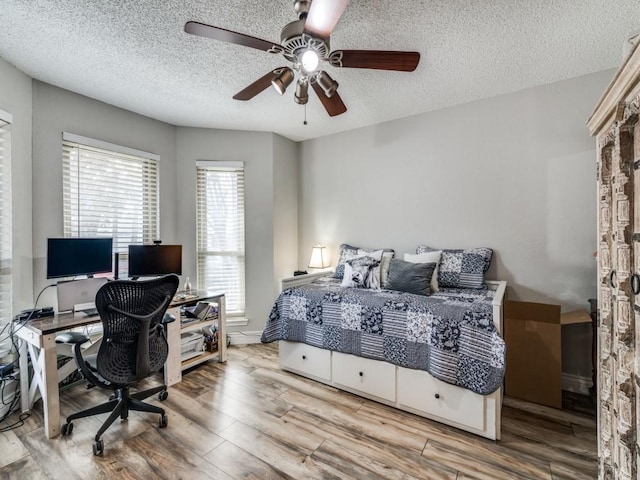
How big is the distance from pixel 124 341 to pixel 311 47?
201 centimetres

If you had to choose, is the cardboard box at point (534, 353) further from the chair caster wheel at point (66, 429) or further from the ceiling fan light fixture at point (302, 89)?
the chair caster wheel at point (66, 429)

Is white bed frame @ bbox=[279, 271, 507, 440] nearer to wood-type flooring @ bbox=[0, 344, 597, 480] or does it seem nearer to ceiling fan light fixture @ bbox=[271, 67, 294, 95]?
wood-type flooring @ bbox=[0, 344, 597, 480]

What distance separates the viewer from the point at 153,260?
281cm

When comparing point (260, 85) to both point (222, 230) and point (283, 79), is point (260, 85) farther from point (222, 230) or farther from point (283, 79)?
point (222, 230)

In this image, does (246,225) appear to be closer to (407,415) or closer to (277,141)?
(277,141)

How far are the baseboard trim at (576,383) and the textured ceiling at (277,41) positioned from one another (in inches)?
96.9

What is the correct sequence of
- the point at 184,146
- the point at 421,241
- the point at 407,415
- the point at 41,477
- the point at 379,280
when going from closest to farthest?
the point at 41,477, the point at 407,415, the point at 379,280, the point at 421,241, the point at 184,146

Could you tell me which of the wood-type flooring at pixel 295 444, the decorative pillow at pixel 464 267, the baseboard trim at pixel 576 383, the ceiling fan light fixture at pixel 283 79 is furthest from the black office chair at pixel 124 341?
the baseboard trim at pixel 576 383

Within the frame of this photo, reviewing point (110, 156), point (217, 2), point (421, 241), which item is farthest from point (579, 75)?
point (110, 156)

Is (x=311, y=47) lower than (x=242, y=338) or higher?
higher

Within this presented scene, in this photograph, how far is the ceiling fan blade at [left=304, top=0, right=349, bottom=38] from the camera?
1.20 meters

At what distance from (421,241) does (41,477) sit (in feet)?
10.7

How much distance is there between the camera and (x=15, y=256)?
2182mm

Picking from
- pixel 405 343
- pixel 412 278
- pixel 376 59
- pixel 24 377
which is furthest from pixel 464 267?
pixel 24 377
